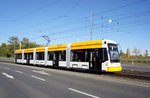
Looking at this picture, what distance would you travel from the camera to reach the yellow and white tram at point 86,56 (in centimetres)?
2327

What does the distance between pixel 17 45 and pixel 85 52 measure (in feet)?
372

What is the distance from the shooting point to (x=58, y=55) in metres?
32.2

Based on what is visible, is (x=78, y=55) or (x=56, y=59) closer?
(x=78, y=55)

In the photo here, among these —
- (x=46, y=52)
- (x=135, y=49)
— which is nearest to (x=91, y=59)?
(x=46, y=52)

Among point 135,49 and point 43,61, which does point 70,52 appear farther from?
point 135,49

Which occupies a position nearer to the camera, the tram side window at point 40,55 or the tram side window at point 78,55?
the tram side window at point 78,55

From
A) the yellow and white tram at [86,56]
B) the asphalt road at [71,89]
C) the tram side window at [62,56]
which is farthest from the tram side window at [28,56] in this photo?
the asphalt road at [71,89]

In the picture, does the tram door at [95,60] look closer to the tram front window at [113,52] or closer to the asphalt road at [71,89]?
the tram front window at [113,52]

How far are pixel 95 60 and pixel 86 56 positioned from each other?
5.92 ft

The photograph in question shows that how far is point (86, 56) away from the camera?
25.8m

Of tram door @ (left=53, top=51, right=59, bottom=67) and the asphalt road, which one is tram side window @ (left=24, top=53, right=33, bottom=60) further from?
the asphalt road

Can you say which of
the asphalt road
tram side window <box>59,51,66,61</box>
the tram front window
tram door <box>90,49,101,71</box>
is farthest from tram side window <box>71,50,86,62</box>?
the asphalt road

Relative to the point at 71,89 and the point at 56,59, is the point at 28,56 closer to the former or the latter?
the point at 56,59

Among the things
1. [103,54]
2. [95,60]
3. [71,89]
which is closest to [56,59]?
[95,60]
